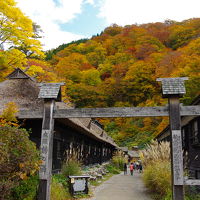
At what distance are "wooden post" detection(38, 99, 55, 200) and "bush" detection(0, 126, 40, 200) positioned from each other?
709 mm

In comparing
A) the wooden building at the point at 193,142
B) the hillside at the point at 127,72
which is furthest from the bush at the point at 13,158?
the hillside at the point at 127,72

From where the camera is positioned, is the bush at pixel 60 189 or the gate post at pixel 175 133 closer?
the gate post at pixel 175 133

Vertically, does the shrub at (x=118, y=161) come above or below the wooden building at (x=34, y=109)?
below

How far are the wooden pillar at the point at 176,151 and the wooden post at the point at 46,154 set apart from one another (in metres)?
3.52

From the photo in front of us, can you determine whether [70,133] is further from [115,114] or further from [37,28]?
[37,28]

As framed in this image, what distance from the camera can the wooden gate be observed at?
20.5 ft

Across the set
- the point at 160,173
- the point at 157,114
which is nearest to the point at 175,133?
the point at 157,114

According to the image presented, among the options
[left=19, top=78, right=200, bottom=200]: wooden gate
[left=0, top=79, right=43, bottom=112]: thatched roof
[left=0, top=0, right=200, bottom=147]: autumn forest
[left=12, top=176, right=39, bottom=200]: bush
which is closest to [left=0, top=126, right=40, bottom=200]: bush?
[left=12, top=176, right=39, bottom=200]: bush

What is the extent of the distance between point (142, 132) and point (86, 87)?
42.0 feet

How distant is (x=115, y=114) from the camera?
6.98 m

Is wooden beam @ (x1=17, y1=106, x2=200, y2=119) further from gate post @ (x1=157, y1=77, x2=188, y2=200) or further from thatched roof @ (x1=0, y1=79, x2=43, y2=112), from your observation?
thatched roof @ (x1=0, y1=79, x2=43, y2=112)

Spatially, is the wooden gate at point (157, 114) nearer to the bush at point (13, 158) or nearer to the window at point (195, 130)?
the bush at point (13, 158)

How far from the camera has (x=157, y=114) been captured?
6.75 m

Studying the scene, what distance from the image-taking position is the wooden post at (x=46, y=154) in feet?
22.1
